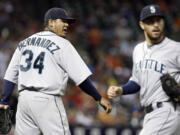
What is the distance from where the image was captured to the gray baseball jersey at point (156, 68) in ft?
18.8

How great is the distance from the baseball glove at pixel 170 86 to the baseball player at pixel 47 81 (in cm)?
65

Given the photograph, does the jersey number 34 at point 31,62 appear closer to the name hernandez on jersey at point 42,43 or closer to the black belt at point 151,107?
the name hernandez on jersey at point 42,43

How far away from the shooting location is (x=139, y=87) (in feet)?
20.3

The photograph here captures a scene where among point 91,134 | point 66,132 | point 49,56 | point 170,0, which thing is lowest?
point 91,134

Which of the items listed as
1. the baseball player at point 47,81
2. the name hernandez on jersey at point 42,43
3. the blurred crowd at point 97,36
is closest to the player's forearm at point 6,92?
the baseball player at point 47,81

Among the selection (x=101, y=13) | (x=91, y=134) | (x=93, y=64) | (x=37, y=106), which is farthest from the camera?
(x=101, y=13)

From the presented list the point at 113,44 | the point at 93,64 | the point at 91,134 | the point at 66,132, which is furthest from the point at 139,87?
the point at 113,44

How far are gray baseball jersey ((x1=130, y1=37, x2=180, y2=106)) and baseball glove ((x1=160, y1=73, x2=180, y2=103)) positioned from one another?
74mm

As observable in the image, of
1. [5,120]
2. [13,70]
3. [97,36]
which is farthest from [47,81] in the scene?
[97,36]

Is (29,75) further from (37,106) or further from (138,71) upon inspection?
(138,71)

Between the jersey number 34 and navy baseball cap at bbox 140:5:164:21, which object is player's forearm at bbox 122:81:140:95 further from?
the jersey number 34

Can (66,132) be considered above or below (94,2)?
below

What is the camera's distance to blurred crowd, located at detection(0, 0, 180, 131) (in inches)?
409

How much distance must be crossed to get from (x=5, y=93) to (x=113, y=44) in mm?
7424
